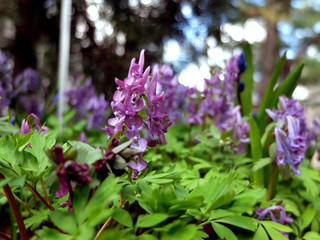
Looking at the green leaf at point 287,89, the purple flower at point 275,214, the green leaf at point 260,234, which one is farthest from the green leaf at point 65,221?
the green leaf at point 287,89

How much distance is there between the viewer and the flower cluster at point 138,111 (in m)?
0.61

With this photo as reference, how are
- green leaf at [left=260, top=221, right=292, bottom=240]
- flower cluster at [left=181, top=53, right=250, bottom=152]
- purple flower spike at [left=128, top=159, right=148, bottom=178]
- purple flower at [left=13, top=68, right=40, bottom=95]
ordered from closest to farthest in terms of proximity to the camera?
purple flower spike at [left=128, top=159, right=148, bottom=178] < green leaf at [left=260, top=221, right=292, bottom=240] < flower cluster at [left=181, top=53, right=250, bottom=152] < purple flower at [left=13, top=68, right=40, bottom=95]

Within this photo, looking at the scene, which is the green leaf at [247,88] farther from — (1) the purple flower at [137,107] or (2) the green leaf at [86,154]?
(2) the green leaf at [86,154]

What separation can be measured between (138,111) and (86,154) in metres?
0.15

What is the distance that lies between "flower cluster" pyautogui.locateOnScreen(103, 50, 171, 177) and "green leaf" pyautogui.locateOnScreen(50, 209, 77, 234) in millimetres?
159

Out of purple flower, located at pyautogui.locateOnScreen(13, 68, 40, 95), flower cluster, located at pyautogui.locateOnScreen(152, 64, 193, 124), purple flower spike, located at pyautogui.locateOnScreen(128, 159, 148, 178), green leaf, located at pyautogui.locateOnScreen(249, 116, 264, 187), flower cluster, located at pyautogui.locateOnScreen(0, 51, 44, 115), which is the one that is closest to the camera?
purple flower spike, located at pyautogui.locateOnScreen(128, 159, 148, 178)

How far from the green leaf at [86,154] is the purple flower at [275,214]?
61 cm

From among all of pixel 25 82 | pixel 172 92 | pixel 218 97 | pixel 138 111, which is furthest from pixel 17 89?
pixel 138 111

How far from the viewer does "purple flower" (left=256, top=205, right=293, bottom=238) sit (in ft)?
2.91

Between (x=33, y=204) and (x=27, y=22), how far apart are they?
13.4ft

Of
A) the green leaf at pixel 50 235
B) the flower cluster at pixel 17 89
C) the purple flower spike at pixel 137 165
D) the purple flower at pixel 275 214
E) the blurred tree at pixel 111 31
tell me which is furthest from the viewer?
the blurred tree at pixel 111 31

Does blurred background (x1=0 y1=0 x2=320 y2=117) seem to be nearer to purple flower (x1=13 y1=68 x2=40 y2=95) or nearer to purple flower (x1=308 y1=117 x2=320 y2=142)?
purple flower (x1=13 y1=68 x2=40 y2=95)

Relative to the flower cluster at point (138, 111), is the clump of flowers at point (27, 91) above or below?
below

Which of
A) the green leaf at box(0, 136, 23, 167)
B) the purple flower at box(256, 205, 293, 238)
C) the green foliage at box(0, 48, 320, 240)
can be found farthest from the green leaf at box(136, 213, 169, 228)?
the purple flower at box(256, 205, 293, 238)
